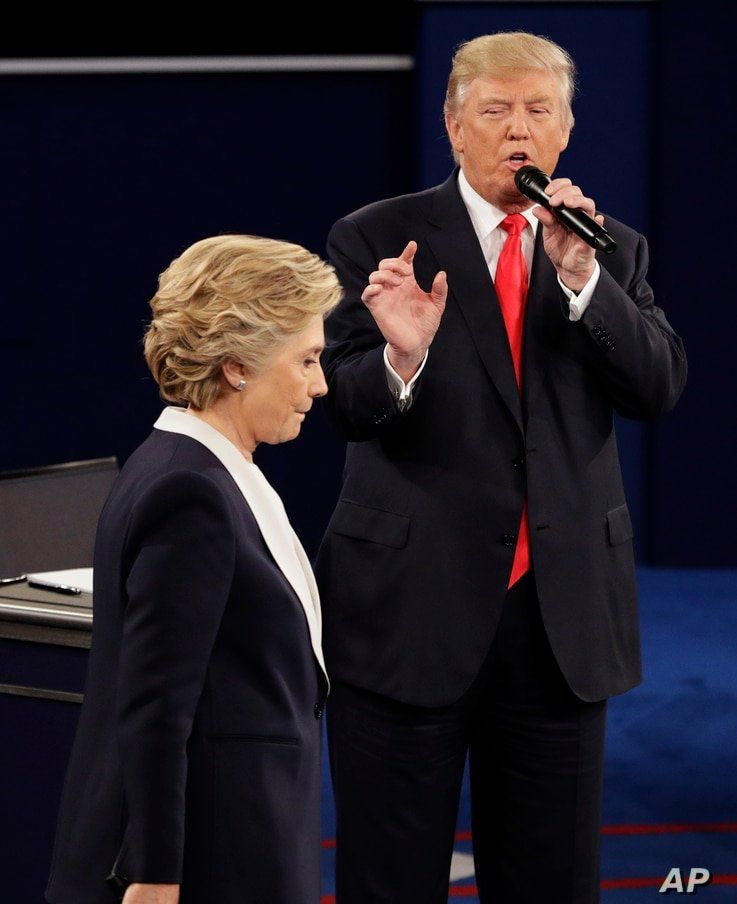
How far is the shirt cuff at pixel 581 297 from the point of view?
2.05m

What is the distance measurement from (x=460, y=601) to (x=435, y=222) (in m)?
0.56

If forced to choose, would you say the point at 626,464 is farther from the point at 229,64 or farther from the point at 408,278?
the point at 408,278

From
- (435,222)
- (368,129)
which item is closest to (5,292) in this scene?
(368,129)

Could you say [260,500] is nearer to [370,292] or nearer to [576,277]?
[370,292]

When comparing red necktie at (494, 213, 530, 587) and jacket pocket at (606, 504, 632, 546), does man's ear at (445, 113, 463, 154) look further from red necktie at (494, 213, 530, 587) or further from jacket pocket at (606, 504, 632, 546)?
jacket pocket at (606, 504, 632, 546)

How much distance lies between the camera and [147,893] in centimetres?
162

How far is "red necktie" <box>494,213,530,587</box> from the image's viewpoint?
2143 millimetres

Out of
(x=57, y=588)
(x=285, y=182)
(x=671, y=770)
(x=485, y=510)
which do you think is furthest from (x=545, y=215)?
(x=285, y=182)

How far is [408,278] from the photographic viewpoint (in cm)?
204

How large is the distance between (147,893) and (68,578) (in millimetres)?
1261

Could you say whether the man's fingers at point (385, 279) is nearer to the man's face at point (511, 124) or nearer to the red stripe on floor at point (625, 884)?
the man's face at point (511, 124)

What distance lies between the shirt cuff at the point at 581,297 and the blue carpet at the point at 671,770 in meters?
1.59

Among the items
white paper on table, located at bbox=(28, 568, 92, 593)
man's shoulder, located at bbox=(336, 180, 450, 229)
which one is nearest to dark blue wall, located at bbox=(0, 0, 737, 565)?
white paper on table, located at bbox=(28, 568, 92, 593)

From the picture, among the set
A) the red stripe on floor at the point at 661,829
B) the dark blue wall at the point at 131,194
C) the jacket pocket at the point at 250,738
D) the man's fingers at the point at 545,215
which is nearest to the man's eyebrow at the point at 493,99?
the man's fingers at the point at 545,215
